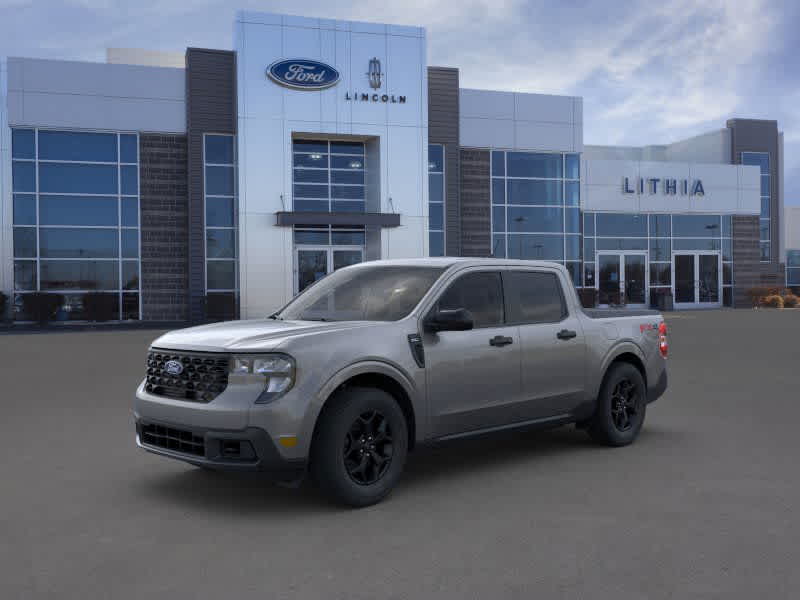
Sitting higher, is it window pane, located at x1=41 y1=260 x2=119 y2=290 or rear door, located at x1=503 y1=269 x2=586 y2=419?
window pane, located at x1=41 y1=260 x2=119 y2=290

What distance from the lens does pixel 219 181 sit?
104ft

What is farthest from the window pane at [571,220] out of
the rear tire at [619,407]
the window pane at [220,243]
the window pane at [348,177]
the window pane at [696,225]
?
the rear tire at [619,407]

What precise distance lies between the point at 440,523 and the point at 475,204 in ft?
102

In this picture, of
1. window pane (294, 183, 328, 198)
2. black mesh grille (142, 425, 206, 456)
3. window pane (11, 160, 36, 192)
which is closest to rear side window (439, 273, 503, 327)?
black mesh grille (142, 425, 206, 456)

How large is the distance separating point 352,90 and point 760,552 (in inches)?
1133

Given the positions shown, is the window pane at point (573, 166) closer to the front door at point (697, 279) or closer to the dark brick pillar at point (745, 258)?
the front door at point (697, 279)

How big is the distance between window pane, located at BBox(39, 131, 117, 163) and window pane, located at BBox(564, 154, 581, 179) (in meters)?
19.1

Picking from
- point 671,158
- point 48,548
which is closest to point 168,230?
point 48,548

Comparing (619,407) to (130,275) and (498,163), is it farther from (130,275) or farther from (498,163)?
(498,163)

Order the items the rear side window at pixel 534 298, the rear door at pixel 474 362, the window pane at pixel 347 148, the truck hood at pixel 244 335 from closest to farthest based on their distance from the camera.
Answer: the truck hood at pixel 244 335
the rear door at pixel 474 362
the rear side window at pixel 534 298
the window pane at pixel 347 148

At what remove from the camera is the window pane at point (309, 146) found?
32156 millimetres

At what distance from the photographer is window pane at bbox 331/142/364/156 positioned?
3266cm

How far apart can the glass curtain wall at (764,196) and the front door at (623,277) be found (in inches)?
385

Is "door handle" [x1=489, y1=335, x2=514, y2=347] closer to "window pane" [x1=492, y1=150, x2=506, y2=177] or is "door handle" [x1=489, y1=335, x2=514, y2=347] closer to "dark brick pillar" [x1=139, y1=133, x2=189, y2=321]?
"dark brick pillar" [x1=139, y1=133, x2=189, y2=321]
